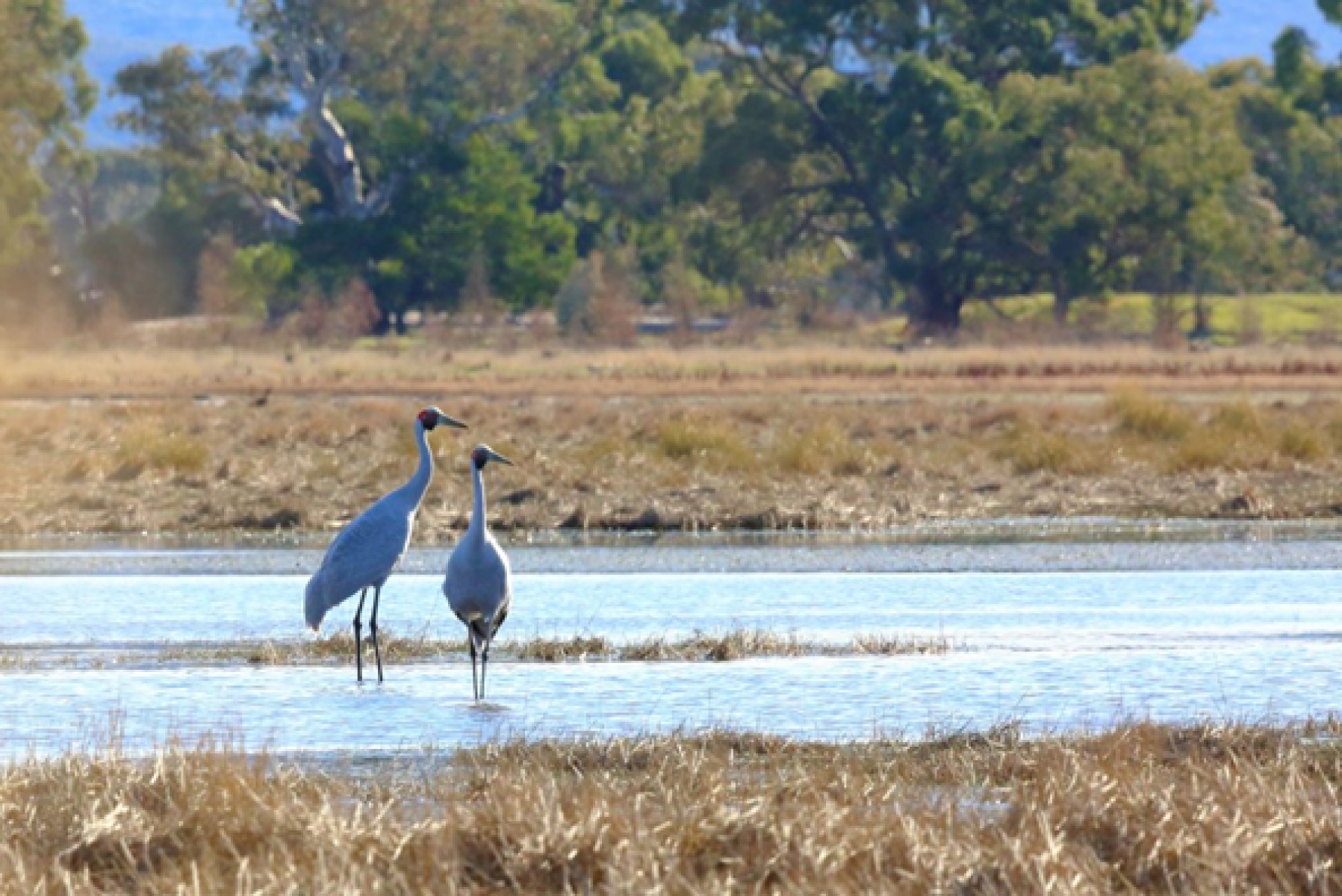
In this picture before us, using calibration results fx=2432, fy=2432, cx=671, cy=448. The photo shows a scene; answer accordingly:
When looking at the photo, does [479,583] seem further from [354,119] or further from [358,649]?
[354,119]

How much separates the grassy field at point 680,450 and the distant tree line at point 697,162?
17344 mm

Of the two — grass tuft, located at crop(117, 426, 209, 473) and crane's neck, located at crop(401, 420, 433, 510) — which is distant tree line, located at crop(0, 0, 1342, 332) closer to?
grass tuft, located at crop(117, 426, 209, 473)

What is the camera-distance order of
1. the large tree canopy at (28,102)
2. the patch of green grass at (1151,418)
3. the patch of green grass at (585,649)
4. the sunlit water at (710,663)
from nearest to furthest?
the sunlit water at (710,663), the patch of green grass at (585,649), the patch of green grass at (1151,418), the large tree canopy at (28,102)

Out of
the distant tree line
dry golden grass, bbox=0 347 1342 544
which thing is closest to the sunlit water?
dry golden grass, bbox=0 347 1342 544

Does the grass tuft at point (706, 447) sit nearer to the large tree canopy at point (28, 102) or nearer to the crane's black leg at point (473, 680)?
the crane's black leg at point (473, 680)

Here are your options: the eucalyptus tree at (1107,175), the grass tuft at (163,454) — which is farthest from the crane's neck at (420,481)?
the eucalyptus tree at (1107,175)

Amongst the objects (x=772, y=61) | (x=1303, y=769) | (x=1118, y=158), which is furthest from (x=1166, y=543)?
(x=772, y=61)

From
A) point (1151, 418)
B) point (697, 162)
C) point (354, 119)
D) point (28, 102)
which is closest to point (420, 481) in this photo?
point (1151, 418)

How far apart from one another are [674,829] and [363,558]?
5.85m

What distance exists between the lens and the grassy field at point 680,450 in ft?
76.4

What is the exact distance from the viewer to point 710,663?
13266 mm

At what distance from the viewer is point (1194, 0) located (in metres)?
71.7

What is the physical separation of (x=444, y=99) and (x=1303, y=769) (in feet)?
221

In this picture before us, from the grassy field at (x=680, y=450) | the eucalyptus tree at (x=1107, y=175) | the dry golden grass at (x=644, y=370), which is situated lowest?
the dry golden grass at (x=644, y=370)
